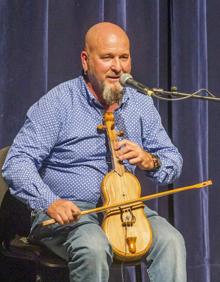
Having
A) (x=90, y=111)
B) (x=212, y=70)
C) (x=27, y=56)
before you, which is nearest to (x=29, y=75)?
(x=27, y=56)

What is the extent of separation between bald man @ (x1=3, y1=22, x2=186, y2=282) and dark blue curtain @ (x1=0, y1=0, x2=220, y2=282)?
411mm

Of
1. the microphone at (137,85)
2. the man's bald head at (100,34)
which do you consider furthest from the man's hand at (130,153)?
the man's bald head at (100,34)

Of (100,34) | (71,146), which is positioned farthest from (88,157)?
(100,34)

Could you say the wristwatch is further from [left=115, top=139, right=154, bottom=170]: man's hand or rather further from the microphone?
the microphone

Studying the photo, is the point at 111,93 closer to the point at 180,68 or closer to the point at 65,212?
the point at 65,212

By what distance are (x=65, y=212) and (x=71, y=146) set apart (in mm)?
387

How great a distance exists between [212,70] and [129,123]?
2.67ft

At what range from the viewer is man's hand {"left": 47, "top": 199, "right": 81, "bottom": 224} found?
2012 millimetres

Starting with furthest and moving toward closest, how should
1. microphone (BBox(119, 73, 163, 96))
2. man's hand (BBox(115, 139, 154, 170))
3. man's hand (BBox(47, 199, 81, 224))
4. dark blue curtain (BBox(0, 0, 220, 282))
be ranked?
dark blue curtain (BBox(0, 0, 220, 282))
man's hand (BBox(115, 139, 154, 170))
man's hand (BBox(47, 199, 81, 224))
microphone (BBox(119, 73, 163, 96))

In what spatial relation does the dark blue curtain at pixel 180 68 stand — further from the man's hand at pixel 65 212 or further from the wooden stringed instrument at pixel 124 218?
the man's hand at pixel 65 212

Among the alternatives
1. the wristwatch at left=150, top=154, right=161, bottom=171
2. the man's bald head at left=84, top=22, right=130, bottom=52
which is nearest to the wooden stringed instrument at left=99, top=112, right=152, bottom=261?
the wristwatch at left=150, top=154, right=161, bottom=171

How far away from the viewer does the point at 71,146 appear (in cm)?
235

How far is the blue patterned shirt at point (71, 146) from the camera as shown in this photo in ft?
7.29

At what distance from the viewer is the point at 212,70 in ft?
10.2
